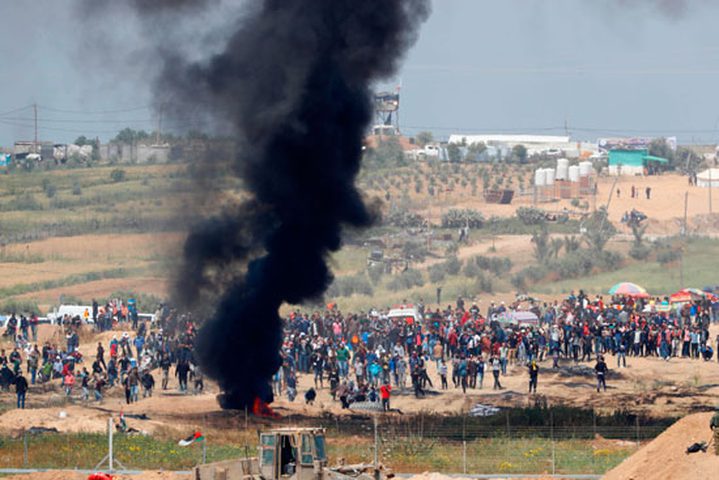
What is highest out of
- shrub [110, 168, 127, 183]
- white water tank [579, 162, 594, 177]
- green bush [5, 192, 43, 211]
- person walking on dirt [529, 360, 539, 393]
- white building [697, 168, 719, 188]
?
white water tank [579, 162, 594, 177]

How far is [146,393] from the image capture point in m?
52.8

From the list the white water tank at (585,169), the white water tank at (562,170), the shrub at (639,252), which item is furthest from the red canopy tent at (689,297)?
the white water tank at (585,169)

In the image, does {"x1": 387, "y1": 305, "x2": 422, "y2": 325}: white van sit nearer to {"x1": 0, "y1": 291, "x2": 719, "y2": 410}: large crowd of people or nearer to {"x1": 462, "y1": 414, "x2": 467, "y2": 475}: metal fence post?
{"x1": 0, "y1": 291, "x2": 719, "y2": 410}: large crowd of people

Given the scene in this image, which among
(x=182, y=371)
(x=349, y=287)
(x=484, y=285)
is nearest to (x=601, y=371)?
(x=182, y=371)

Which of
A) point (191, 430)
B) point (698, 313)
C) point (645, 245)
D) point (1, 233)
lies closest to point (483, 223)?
point (645, 245)

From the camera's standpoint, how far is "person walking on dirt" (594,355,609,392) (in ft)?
169

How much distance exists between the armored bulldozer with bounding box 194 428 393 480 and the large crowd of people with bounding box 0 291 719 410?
58.1ft

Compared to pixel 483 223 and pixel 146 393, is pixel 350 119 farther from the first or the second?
pixel 483 223

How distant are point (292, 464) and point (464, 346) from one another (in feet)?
84.4

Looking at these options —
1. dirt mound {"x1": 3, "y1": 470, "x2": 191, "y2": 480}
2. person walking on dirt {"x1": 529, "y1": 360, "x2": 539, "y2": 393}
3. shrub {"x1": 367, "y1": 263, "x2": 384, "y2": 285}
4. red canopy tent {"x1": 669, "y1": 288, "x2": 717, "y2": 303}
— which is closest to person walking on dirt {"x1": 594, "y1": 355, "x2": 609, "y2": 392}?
person walking on dirt {"x1": 529, "y1": 360, "x2": 539, "y2": 393}

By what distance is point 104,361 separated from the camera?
191 ft

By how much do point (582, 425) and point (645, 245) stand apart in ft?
173

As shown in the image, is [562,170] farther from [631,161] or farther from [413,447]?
[413,447]

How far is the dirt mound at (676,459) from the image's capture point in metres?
30.3
